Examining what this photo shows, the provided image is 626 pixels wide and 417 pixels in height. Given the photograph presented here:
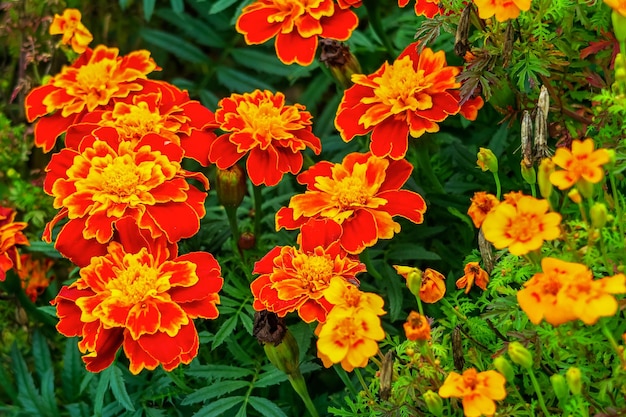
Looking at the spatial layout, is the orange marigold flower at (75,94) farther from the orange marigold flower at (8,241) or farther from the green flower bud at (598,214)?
the green flower bud at (598,214)

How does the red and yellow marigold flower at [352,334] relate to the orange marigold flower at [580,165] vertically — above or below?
below

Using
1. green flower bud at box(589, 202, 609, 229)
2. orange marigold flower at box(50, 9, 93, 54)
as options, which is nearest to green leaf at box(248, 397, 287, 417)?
green flower bud at box(589, 202, 609, 229)

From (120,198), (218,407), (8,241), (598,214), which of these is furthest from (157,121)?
(598,214)

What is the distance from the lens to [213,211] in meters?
1.32

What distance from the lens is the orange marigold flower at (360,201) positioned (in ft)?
3.23

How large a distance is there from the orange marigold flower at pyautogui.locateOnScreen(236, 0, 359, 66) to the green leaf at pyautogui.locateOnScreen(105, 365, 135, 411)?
0.44 meters

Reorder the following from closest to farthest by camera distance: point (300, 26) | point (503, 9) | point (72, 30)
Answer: point (503, 9) < point (300, 26) < point (72, 30)

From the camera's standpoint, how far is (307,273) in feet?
3.03

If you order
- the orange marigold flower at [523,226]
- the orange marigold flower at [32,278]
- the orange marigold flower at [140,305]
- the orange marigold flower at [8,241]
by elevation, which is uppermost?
the orange marigold flower at [523,226]

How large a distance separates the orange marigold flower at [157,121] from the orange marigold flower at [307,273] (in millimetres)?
198

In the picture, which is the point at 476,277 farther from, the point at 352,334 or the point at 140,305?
the point at 140,305

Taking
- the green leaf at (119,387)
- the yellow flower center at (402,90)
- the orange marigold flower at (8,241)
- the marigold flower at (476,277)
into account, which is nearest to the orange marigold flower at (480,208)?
the marigold flower at (476,277)

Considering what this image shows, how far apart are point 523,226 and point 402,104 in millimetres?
321

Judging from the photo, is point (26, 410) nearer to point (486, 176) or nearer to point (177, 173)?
point (177, 173)
